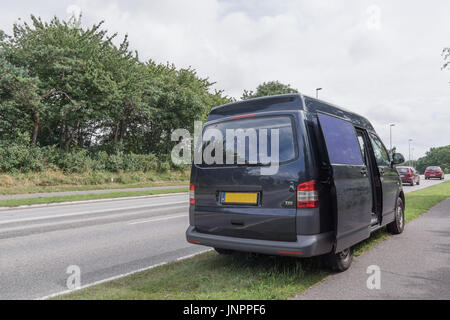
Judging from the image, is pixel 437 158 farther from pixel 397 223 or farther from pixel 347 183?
pixel 347 183

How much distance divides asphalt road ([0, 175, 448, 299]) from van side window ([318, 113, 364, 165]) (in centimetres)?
285

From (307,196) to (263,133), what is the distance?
0.98 metres

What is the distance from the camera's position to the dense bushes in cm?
1872

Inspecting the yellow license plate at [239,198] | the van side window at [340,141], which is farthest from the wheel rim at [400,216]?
the yellow license plate at [239,198]

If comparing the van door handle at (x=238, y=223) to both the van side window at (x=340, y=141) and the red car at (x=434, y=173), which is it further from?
the red car at (x=434, y=173)

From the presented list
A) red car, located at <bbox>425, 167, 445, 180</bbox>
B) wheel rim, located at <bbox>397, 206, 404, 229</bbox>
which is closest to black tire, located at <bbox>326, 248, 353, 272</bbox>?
wheel rim, located at <bbox>397, 206, 404, 229</bbox>

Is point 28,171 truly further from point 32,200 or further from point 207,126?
point 207,126

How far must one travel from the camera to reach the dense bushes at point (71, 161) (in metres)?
18.7

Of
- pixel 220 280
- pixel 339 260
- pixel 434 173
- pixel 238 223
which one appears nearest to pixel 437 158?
pixel 434 173

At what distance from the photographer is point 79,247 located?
5926 mm

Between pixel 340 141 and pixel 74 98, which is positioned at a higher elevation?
pixel 74 98

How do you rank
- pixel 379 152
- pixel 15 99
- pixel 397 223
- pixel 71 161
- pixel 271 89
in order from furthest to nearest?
pixel 271 89 → pixel 71 161 → pixel 15 99 → pixel 397 223 → pixel 379 152
